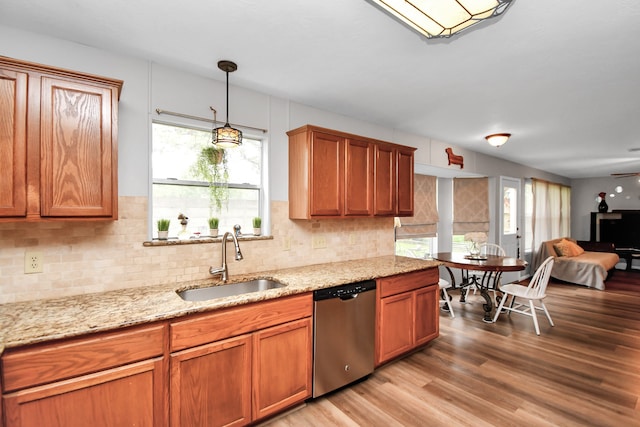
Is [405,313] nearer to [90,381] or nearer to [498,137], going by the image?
[90,381]

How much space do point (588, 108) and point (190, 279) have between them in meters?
4.12

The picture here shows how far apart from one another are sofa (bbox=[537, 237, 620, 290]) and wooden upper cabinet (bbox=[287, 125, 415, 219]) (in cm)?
531

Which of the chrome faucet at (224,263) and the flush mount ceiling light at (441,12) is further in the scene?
the chrome faucet at (224,263)

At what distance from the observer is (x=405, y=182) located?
11.6 ft

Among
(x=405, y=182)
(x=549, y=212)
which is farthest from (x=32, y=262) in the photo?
(x=549, y=212)

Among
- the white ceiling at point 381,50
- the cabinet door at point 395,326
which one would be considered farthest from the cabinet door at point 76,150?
the cabinet door at point 395,326

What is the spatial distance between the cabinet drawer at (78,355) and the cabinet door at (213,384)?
0.18 meters

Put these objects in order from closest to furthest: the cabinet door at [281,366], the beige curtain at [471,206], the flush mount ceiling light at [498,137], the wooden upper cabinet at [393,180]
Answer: the cabinet door at [281,366], the wooden upper cabinet at [393,180], the flush mount ceiling light at [498,137], the beige curtain at [471,206]

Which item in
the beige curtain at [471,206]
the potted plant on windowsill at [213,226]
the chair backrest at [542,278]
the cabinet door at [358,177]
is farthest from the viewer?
the beige curtain at [471,206]

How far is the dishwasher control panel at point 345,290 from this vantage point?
7.47ft

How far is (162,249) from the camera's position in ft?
7.48

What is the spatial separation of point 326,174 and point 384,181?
2.55 feet

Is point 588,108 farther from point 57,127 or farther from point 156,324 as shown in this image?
point 57,127

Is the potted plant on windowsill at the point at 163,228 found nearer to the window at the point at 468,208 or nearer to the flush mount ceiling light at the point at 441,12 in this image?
the flush mount ceiling light at the point at 441,12
